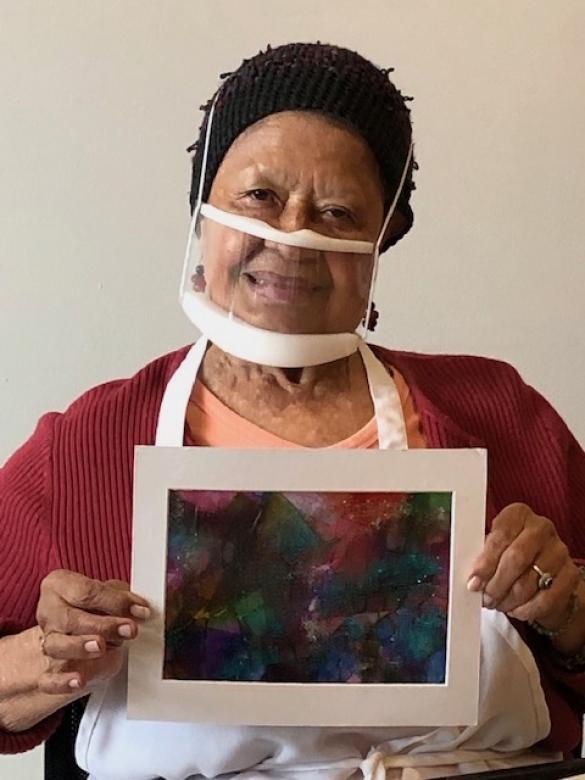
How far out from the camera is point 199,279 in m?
1.00

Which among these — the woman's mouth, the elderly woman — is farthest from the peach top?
the woman's mouth

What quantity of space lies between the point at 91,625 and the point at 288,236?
1.18ft

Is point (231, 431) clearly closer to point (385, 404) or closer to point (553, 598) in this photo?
point (385, 404)

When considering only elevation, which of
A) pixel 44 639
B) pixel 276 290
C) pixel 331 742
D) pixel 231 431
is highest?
pixel 276 290

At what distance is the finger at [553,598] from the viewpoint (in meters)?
0.82

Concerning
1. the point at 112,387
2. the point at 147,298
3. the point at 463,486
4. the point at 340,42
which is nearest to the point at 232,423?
the point at 112,387

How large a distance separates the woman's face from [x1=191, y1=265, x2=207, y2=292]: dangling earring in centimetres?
2

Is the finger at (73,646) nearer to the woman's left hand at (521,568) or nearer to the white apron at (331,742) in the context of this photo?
the white apron at (331,742)

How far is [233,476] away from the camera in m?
0.79

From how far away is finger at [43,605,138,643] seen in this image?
0.76 metres

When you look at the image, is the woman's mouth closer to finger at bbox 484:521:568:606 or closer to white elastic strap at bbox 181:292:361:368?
white elastic strap at bbox 181:292:361:368

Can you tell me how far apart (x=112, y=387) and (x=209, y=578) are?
28 cm

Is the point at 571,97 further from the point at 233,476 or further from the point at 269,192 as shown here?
the point at 233,476

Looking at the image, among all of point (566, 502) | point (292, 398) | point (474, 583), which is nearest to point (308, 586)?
point (474, 583)
